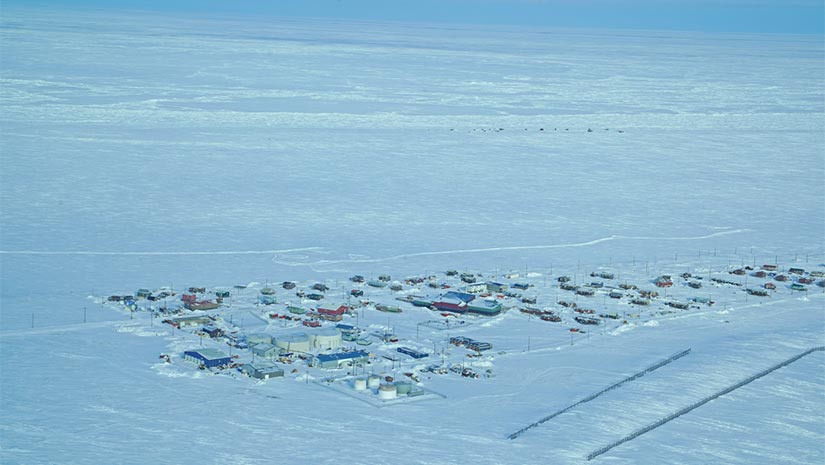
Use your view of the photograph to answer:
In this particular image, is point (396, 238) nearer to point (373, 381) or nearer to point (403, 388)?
point (373, 381)

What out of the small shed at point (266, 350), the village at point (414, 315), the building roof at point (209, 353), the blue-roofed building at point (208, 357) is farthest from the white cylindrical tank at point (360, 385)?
the building roof at point (209, 353)

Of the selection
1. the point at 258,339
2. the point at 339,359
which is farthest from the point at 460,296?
the point at 258,339

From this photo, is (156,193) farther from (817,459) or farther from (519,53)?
(519,53)

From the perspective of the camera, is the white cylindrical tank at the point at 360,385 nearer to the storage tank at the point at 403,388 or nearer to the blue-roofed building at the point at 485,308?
the storage tank at the point at 403,388

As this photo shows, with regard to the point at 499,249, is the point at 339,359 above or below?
below

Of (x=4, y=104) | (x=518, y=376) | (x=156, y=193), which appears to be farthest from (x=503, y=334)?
(x=4, y=104)
